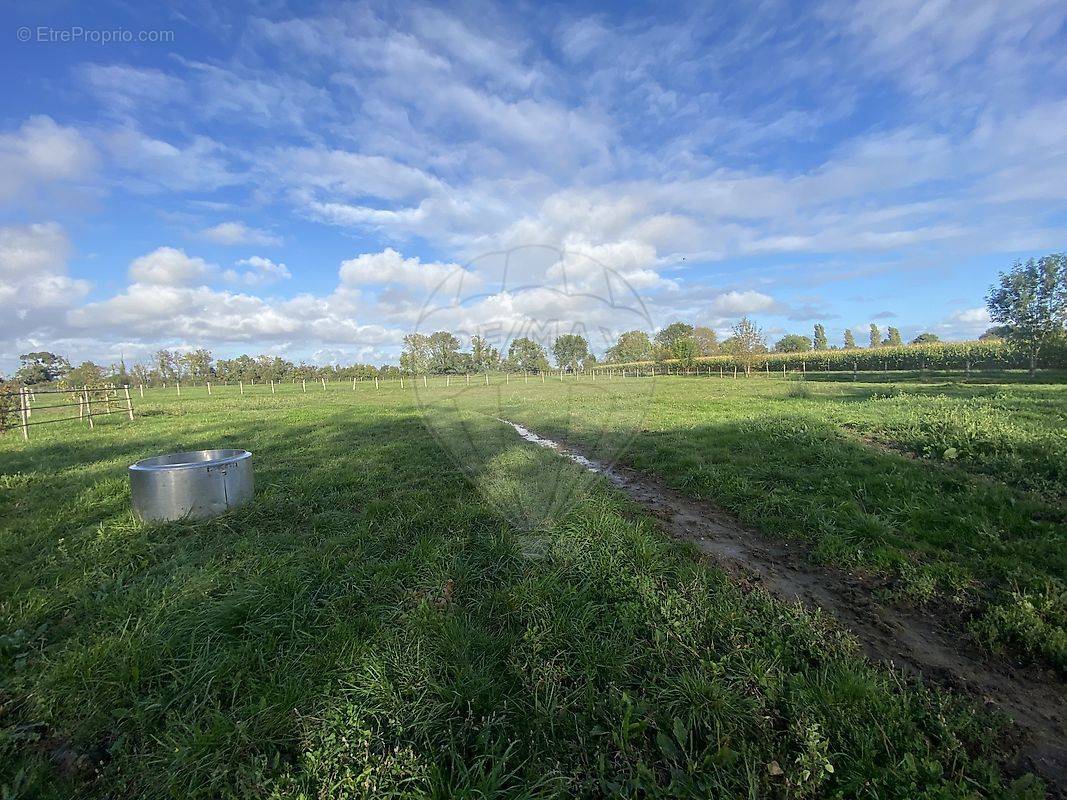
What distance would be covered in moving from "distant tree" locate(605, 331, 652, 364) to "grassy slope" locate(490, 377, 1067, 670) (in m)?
0.39

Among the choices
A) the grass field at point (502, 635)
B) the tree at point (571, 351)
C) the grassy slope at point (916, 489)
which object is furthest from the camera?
the tree at point (571, 351)

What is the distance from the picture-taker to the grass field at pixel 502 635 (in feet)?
8.45

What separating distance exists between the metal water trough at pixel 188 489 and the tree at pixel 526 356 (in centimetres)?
471

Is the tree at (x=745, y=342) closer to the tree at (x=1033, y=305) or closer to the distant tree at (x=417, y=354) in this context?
the tree at (x=1033, y=305)

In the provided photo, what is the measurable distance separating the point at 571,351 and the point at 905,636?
147 inches

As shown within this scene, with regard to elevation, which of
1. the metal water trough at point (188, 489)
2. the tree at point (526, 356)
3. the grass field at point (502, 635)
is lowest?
the grass field at point (502, 635)

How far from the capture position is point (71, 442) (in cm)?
1313

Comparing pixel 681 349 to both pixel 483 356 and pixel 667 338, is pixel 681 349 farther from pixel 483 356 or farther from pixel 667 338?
pixel 483 356

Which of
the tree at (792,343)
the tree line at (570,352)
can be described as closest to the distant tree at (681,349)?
the tree line at (570,352)

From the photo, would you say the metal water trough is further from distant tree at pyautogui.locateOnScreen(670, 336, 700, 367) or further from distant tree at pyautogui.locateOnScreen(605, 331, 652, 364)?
distant tree at pyautogui.locateOnScreen(670, 336, 700, 367)

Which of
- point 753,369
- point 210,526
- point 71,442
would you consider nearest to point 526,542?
point 210,526

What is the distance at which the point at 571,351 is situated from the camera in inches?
173

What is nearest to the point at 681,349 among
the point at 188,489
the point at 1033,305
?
the point at 188,489

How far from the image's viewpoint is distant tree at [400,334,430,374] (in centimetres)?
482
